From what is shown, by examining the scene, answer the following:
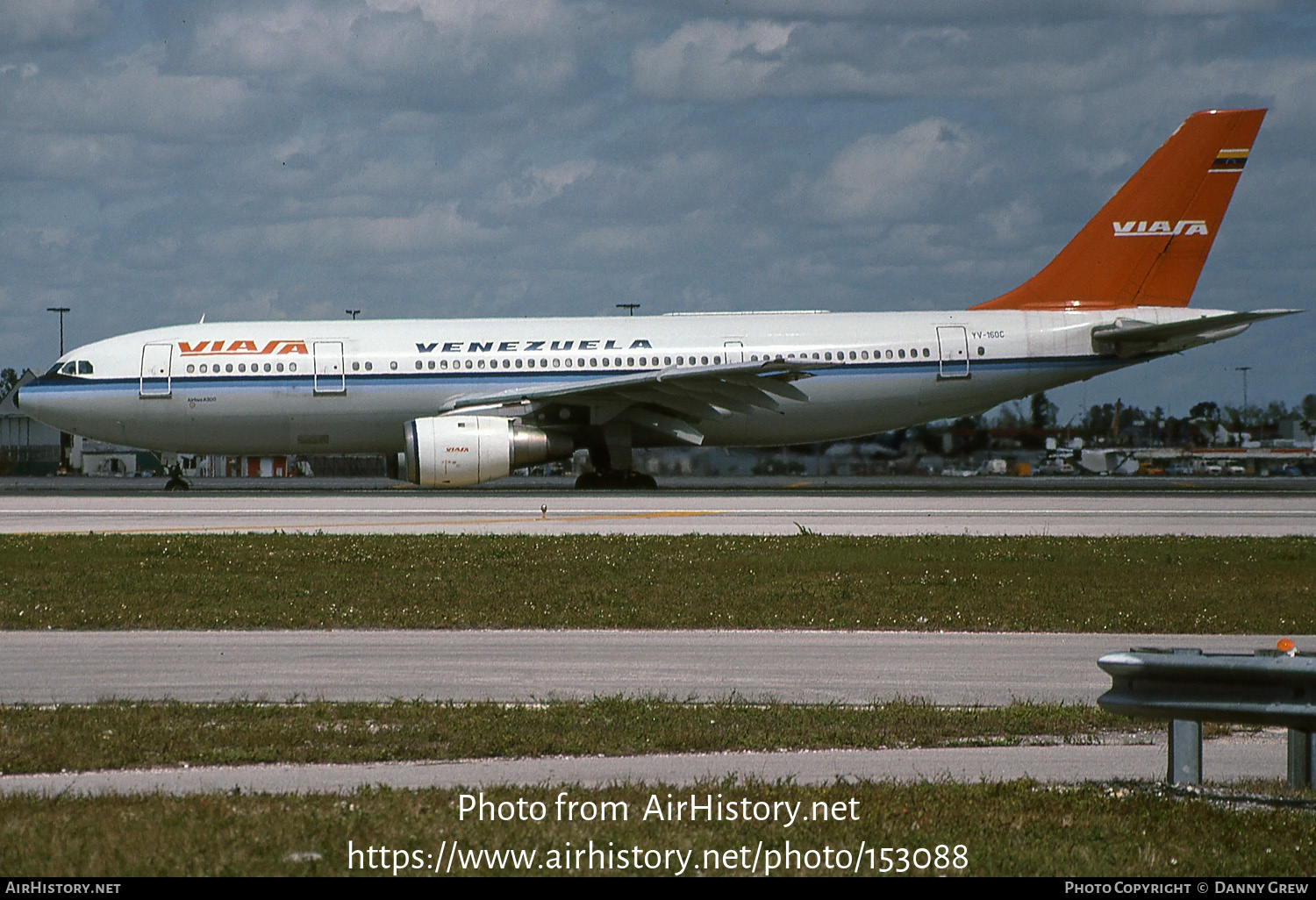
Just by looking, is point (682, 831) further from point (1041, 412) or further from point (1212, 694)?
point (1041, 412)

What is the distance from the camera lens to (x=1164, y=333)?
32594mm

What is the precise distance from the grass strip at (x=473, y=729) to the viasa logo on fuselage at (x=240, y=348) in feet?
77.9

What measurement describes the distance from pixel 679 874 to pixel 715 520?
18.6 metres

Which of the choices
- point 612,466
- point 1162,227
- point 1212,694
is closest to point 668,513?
point 612,466

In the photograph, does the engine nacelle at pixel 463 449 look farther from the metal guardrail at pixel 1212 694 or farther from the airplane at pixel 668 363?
the metal guardrail at pixel 1212 694

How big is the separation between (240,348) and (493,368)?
5770 millimetres

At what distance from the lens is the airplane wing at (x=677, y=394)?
30.2m

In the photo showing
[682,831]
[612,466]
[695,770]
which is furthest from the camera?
[612,466]

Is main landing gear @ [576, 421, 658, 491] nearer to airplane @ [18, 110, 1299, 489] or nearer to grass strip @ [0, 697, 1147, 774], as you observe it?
airplane @ [18, 110, 1299, 489]

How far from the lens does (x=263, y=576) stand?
54.2ft

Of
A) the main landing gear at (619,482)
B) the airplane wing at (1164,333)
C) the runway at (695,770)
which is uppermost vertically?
the airplane wing at (1164,333)

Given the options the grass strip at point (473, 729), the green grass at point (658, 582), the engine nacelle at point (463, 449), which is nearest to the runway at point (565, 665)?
the grass strip at point (473, 729)

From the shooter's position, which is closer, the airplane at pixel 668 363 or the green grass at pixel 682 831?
the green grass at pixel 682 831

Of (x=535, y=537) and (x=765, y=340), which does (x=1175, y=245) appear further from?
(x=535, y=537)
